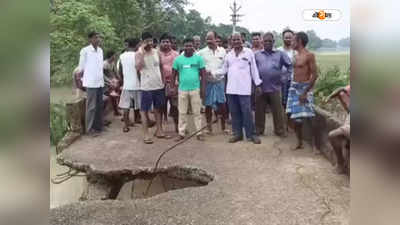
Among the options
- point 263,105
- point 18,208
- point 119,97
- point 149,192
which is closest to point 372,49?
point 18,208

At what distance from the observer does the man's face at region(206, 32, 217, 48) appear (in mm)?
5562

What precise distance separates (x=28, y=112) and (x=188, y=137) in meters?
4.18

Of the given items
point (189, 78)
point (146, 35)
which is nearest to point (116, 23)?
point (146, 35)

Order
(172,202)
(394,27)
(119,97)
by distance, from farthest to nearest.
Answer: (119,97)
(172,202)
(394,27)

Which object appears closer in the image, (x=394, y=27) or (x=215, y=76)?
(x=394, y=27)

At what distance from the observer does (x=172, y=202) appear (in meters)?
3.51

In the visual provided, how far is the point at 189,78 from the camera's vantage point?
5309mm

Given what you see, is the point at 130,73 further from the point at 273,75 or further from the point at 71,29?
the point at 273,75

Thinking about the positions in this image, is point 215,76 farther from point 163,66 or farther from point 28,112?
point 28,112

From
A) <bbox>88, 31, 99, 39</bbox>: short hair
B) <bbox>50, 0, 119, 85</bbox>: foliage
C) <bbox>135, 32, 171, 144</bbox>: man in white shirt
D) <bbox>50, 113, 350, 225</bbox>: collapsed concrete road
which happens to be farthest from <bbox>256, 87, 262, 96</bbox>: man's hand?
<bbox>88, 31, 99, 39</bbox>: short hair

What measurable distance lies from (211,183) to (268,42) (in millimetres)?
2130

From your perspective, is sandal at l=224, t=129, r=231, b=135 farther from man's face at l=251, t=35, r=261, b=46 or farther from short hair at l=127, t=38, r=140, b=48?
short hair at l=127, t=38, r=140, b=48

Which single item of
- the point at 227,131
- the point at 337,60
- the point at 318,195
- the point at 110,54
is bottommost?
the point at 318,195

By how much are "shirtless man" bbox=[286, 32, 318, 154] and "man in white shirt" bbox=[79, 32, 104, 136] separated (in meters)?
2.21
